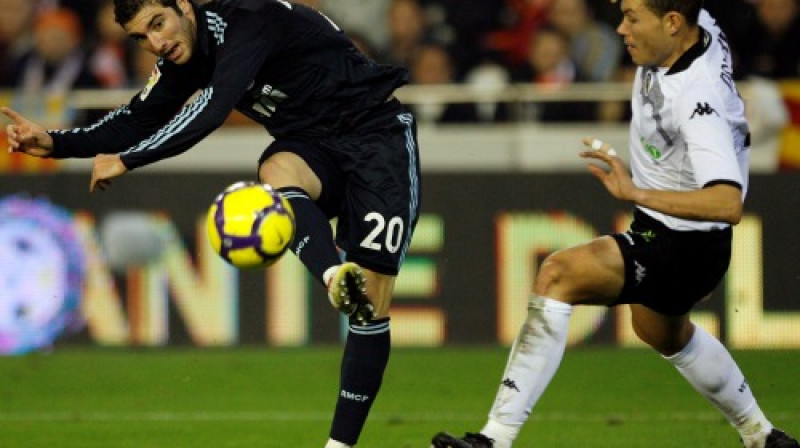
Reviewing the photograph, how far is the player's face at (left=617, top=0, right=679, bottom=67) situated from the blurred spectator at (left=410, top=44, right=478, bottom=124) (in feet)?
18.9

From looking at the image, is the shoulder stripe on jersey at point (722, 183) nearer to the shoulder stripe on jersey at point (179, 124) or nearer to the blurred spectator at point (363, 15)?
the shoulder stripe on jersey at point (179, 124)

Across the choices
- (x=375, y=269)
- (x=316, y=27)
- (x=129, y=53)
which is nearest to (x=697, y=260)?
(x=375, y=269)

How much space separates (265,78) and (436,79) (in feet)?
19.8

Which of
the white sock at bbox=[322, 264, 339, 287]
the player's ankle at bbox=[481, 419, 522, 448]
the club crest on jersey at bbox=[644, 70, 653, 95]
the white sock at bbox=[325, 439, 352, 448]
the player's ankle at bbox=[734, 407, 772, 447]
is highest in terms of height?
the club crest on jersey at bbox=[644, 70, 653, 95]

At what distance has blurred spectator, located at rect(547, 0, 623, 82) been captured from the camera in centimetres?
1329

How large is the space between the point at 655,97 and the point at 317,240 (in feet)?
5.00

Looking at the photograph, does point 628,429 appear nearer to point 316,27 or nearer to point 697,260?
point 697,260

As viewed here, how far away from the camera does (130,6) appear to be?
702 centimetres

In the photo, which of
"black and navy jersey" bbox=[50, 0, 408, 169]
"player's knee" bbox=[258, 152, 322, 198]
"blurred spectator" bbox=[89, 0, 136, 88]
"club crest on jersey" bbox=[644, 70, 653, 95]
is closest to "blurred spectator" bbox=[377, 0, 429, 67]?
"blurred spectator" bbox=[89, 0, 136, 88]

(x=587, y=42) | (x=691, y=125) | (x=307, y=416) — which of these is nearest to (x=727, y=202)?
(x=691, y=125)

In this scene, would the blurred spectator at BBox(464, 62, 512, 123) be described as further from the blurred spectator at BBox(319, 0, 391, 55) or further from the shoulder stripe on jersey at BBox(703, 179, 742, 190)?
the shoulder stripe on jersey at BBox(703, 179, 742, 190)

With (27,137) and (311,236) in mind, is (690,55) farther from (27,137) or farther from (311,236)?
(27,137)

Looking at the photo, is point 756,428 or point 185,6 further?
point 756,428

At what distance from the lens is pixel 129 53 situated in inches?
553
